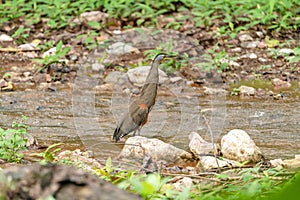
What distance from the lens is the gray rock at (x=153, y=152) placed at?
464 centimetres

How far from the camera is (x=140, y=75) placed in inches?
303

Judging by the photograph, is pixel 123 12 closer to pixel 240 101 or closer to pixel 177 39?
pixel 177 39

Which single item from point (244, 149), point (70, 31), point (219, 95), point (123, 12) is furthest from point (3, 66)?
point (244, 149)

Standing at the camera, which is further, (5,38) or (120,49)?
(5,38)

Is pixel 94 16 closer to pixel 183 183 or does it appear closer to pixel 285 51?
pixel 285 51

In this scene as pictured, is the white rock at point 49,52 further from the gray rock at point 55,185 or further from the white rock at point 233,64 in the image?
the gray rock at point 55,185

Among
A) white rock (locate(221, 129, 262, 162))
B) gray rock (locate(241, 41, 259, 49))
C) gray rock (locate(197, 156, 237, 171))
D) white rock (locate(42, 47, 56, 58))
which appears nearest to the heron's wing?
white rock (locate(221, 129, 262, 162))

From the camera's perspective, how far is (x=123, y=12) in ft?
32.3

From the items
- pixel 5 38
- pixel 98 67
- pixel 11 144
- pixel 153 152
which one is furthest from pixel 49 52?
pixel 11 144

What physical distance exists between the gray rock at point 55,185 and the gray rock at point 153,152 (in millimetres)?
2769

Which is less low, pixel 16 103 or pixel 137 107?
pixel 137 107

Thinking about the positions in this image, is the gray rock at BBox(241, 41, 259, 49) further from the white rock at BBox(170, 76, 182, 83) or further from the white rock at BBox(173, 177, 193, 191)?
the white rock at BBox(173, 177, 193, 191)

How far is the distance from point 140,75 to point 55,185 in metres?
5.94

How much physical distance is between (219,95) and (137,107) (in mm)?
1843
